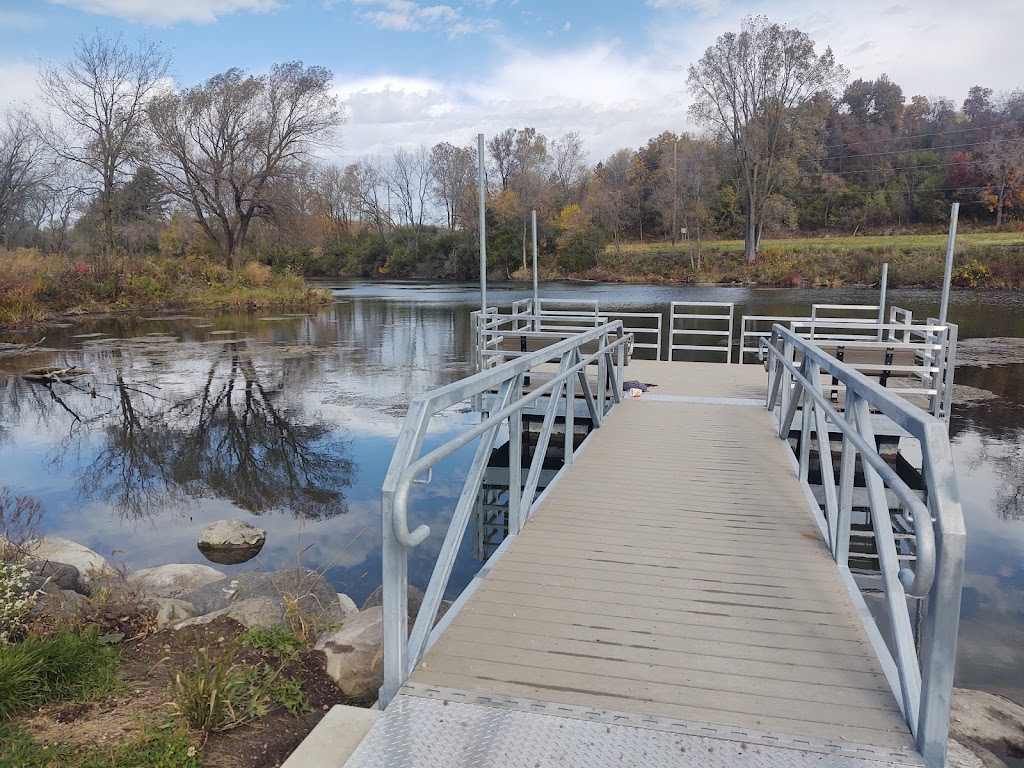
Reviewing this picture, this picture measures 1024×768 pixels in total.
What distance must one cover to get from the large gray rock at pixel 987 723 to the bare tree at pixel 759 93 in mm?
43612

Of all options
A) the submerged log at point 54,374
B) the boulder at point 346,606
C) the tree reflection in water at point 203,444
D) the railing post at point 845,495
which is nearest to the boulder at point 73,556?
the boulder at point 346,606

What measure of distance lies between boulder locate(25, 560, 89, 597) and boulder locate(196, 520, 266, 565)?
5.21 ft

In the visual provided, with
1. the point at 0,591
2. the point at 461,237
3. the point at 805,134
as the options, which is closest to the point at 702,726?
the point at 0,591

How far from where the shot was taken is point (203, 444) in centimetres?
1048

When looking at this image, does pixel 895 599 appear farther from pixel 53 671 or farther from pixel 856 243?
pixel 856 243

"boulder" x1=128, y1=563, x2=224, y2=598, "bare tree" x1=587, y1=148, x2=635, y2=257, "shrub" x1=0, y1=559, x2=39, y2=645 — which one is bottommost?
"boulder" x1=128, y1=563, x2=224, y2=598

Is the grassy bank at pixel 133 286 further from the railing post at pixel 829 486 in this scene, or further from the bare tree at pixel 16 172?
the railing post at pixel 829 486

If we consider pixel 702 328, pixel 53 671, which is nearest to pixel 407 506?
pixel 53 671

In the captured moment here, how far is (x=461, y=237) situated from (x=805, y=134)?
2751 cm

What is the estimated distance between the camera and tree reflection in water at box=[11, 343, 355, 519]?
27.8ft

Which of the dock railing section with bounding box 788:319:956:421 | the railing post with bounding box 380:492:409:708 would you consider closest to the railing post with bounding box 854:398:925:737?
the railing post with bounding box 380:492:409:708

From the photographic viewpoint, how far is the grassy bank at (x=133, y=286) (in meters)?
25.3

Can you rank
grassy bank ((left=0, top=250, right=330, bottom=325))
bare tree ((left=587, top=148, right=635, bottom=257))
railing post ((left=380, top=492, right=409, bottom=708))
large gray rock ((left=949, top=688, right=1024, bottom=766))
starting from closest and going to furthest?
railing post ((left=380, top=492, right=409, bottom=708)) → large gray rock ((left=949, top=688, right=1024, bottom=766)) → grassy bank ((left=0, top=250, right=330, bottom=325)) → bare tree ((left=587, top=148, right=635, bottom=257))

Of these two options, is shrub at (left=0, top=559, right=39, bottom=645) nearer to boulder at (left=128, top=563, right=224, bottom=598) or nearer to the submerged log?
boulder at (left=128, top=563, right=224, bottom=598)
